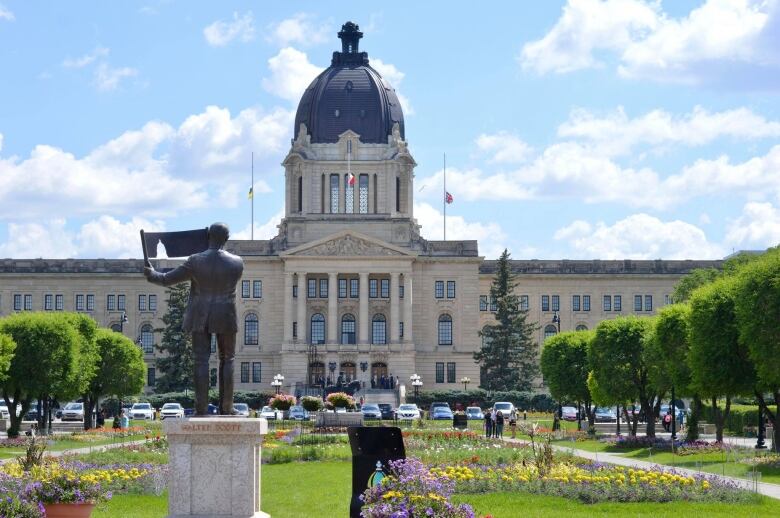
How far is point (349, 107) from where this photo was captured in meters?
125

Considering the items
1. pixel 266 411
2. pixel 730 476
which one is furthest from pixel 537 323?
pixel 730 476

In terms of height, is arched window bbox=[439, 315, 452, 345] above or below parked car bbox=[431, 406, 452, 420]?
above

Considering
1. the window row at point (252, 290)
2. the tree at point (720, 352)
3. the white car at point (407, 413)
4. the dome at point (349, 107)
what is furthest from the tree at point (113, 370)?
the dome at point (349, 107)

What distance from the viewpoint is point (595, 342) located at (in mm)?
68312

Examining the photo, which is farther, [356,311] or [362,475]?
[356,311]

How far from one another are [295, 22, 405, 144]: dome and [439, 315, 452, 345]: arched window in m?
17.5

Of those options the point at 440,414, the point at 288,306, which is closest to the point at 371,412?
the point at 440,414

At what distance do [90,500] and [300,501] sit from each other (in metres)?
8.36

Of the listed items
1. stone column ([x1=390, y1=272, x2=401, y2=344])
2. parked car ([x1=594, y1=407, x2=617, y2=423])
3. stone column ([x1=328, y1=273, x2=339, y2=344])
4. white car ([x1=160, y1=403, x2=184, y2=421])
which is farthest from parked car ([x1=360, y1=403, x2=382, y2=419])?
stone column ([x1=328, y1=273, x2=339, y2=344])

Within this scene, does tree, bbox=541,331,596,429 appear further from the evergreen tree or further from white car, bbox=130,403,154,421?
the evergreen tree

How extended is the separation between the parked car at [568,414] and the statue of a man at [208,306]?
252ft

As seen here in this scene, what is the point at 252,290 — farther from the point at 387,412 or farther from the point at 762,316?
the point at 762,316

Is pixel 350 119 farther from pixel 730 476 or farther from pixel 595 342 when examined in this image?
pixel 730 476

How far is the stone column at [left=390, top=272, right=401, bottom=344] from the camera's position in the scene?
387 feet
